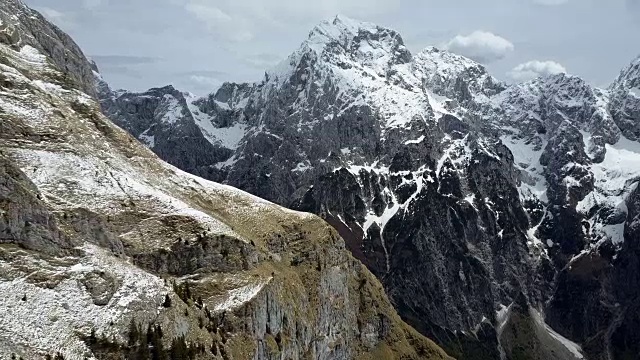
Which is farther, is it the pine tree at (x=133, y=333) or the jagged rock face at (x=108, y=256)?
the pine tree at (x=133, y=333)

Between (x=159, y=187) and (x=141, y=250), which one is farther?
(x=159, y=187)

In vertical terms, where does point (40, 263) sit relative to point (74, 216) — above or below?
below

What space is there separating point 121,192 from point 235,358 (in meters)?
51.4

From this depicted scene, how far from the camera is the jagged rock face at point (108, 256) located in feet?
409

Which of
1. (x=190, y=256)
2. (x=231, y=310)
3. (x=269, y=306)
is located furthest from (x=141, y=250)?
(x=269, y=306)

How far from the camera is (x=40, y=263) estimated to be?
129875 millimetres

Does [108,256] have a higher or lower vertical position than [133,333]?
higher

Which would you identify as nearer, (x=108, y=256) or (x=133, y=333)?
(x=133, y=333)

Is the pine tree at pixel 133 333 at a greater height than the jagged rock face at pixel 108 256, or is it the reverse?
the jagged rock face at pixel 108 256

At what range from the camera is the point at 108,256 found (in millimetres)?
147000

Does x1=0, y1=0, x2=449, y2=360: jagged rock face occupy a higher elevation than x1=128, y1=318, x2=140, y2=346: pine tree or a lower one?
higher

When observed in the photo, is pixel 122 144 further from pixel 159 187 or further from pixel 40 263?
pixel 40 263

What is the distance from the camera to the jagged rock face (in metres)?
125

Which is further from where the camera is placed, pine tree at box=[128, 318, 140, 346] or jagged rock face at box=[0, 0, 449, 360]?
pine tree at box=[128, 318, 140, 346]
